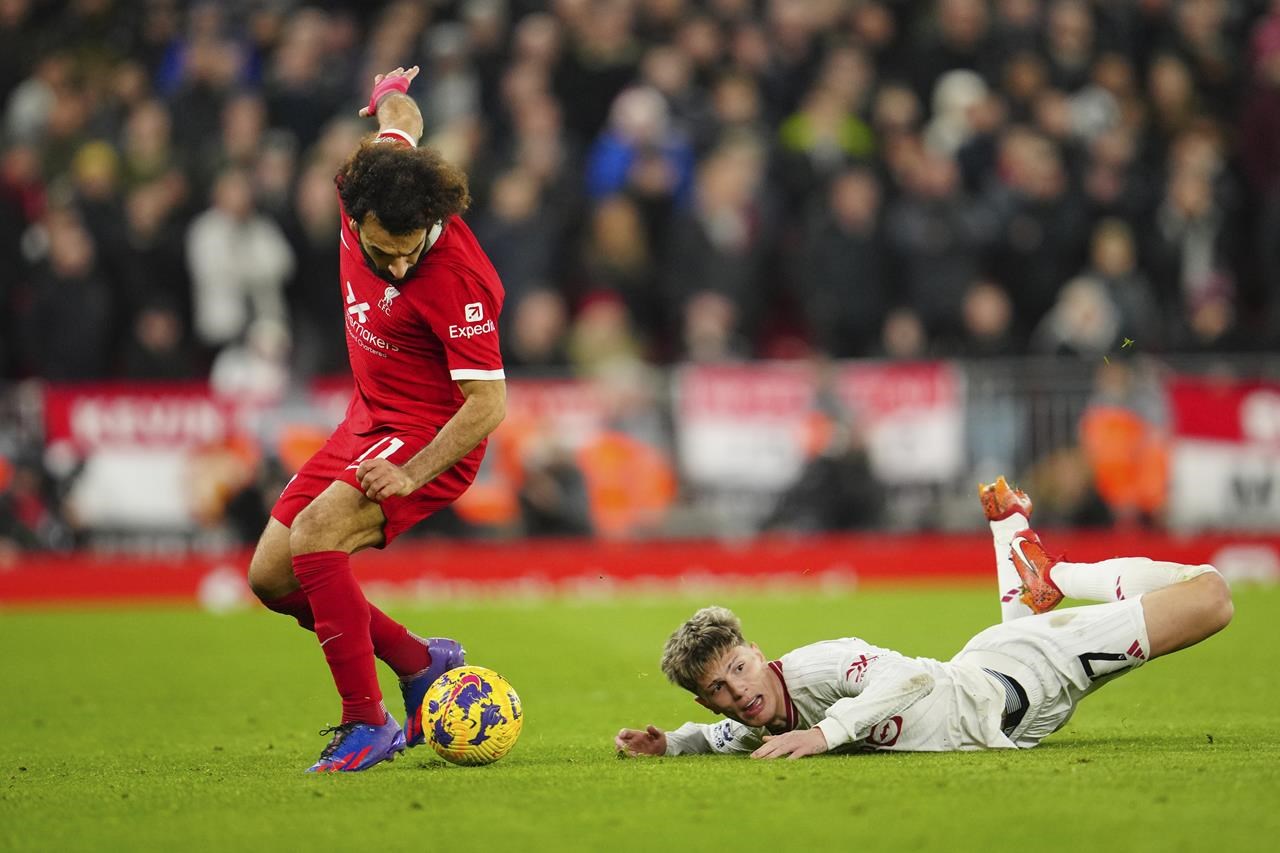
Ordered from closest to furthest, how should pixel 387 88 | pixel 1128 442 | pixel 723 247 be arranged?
pixel 387 88 → pixel 1128 442 → pixel 723 247

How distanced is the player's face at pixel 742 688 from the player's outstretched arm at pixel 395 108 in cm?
245

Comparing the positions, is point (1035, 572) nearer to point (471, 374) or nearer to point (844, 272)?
point (471, 374)

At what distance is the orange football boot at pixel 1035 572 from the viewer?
7309mm

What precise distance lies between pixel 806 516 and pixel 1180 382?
336cm

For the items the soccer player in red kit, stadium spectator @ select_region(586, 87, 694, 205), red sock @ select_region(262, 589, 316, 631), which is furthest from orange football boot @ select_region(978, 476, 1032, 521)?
stadium spectator @ select_region(586, 87, 694, 205)

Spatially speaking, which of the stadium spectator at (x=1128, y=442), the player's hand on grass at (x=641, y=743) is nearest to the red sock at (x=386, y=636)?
the player's hand on grass at (x=641, y=743)

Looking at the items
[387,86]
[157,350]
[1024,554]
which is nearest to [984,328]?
[157,350]

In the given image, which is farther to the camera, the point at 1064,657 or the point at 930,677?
the point at 1064,657

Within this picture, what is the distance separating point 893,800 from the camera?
5566 millimetres

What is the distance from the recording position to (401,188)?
6.44m

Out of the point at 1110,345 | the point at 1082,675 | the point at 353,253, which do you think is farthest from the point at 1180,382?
the point at 353,253

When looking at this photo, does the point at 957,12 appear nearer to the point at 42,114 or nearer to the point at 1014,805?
the point at 42,114

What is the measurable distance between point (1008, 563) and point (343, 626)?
2700mm

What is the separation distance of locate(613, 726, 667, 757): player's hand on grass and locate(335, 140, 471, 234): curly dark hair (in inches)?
81.0
